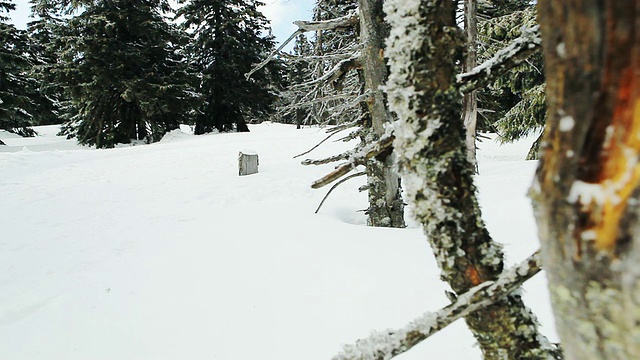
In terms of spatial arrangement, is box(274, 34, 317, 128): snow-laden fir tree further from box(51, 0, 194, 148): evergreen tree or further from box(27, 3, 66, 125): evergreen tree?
box(27, 3, 66, 125): evergreen tree

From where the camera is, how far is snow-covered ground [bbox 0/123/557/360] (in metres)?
2.88

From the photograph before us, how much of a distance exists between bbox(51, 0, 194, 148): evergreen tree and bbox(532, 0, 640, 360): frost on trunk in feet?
58.5

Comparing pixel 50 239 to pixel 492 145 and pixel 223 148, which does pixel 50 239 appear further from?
pixel 492 145

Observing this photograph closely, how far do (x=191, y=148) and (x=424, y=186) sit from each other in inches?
519

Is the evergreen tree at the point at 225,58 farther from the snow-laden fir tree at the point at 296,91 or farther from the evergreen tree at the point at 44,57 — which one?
the evergreen tree at the point at 44,57

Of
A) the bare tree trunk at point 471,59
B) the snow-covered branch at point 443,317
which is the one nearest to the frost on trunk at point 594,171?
the snow-covered branch at point 443,317

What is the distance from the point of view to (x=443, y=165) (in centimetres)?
123

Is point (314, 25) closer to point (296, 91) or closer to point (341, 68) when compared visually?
point (341, 68)

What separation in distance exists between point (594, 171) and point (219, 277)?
140 inches

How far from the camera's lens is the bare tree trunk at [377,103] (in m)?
4.36

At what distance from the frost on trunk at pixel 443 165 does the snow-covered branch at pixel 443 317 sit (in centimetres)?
7

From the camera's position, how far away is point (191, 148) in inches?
533

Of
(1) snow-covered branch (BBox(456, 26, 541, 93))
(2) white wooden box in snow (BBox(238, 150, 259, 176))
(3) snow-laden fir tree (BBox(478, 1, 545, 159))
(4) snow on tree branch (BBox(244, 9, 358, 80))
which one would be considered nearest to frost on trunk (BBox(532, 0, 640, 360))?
(1) snow-covered branch (BBox(456, 26, 541, 93))

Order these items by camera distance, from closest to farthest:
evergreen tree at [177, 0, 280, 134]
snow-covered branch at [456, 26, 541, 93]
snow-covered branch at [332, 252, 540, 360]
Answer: snow-covered branch at [332, 252, 540, 360] → snow-covered branch at [456, 26, 541, 93] → evergreen tree at [177, 0, 280, 134]
